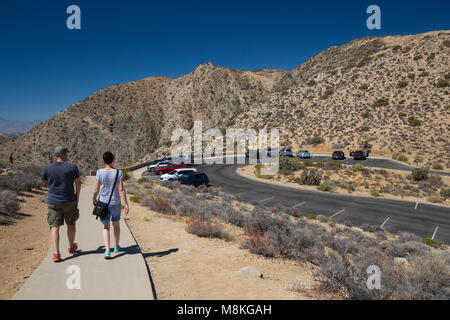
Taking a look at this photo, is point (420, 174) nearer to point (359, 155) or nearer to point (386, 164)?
point (386, 164)

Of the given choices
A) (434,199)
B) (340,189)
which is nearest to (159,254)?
(340,189)

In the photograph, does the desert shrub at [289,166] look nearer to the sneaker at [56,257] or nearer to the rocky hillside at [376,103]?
the rocky hillside at [376,103]

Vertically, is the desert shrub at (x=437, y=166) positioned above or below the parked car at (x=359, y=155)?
below

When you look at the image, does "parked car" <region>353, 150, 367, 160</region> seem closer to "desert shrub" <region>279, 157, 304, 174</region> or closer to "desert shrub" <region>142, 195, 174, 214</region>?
"desert shrub" <region>279, 157, 304, 174</region>

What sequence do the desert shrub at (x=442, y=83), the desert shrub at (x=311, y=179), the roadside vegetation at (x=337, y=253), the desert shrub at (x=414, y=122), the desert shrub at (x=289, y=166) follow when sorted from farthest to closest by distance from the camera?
1. the desert shrub at (x=442, y=83)
2. the desert shrub at (x=414, y=122)
3. the desert shrub at (x=289, y=166)
4. the desert shrub at (x=311, y=179)
5. the roadside vegetation at (x=337, y=253)

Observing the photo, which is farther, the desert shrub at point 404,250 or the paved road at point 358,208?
the paved road at point 358,208

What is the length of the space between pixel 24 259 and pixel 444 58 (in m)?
84.0

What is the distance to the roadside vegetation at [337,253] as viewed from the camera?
5.17 m

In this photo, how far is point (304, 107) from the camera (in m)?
70.3

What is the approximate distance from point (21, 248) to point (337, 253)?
31.9 ft

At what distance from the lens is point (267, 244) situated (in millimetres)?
7859

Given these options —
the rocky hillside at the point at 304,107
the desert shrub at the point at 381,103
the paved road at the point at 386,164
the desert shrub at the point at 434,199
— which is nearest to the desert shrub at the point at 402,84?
the rocky hillside at the point at 304,107

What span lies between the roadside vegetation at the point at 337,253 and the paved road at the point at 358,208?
2.57 metres

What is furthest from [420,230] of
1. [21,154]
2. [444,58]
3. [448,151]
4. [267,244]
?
[21,154]
